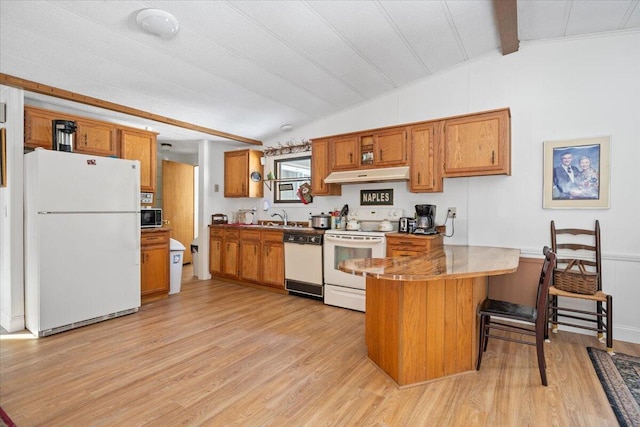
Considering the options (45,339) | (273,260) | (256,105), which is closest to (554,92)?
(256,105)

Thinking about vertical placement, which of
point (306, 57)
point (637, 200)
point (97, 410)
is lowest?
point (97, 410)

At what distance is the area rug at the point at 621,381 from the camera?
75.9 inches

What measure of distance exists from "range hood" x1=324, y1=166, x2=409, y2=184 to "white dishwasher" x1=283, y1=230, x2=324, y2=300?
2.54 feet

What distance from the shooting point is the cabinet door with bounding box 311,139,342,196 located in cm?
461

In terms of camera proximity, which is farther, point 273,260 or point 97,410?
point 273,260

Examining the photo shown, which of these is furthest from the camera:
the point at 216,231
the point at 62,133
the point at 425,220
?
the point at 216,231

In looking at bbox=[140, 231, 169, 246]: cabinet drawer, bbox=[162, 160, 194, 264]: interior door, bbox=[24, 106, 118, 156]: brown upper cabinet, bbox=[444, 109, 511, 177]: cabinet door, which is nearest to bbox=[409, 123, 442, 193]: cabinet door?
bbox=[444, 109, 511, 177]: cabinet door

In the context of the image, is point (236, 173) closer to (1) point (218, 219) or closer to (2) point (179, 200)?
(1) point (218, 219)

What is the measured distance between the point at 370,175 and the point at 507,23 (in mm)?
1989

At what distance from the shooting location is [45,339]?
2.99 m

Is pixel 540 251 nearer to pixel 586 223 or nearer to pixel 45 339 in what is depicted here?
pixel 586 223

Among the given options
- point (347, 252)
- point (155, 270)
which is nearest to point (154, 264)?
point (155, 270)

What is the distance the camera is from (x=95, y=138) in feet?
12.7

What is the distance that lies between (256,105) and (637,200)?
414cm
